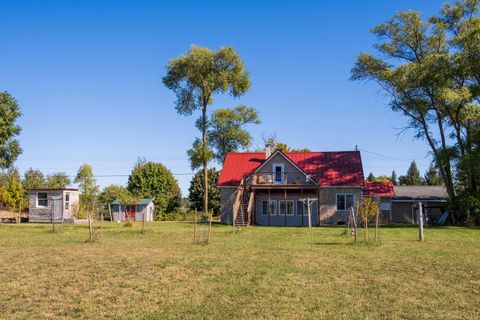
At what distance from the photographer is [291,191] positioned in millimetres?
41906

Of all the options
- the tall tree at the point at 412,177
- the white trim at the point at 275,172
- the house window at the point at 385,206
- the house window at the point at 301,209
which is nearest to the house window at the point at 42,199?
the white trim at the point at 275,172

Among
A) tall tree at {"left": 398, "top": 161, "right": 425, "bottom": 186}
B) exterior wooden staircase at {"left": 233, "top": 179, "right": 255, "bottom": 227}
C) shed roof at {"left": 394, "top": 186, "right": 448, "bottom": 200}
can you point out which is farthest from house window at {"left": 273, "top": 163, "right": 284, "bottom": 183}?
tall tree at {"left": 398, "top": 161, "right": 425, "bottom": 186}

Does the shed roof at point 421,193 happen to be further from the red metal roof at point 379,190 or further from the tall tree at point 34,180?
the tall tree at point 34,180

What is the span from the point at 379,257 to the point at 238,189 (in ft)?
85.2

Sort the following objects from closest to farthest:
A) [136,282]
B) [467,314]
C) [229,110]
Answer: [467,314], [136,282], [229,110]

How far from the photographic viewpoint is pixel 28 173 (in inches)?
2817

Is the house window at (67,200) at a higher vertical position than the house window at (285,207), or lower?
higher

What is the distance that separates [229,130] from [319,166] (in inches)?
788

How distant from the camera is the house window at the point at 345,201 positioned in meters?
40.7

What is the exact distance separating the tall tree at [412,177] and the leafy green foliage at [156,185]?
57.8 meters

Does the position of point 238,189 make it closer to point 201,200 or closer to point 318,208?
point 318,208

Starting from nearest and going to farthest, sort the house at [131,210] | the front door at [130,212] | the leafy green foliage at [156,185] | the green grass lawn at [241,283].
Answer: the green grass lawn at [241,283], the house at [131,210], the front door at [130,212], the leafy green foliage at [156,185]

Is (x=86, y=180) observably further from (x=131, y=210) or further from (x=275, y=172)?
(x=275, y=172)

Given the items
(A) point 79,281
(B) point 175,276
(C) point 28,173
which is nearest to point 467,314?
(B) point 175,276
